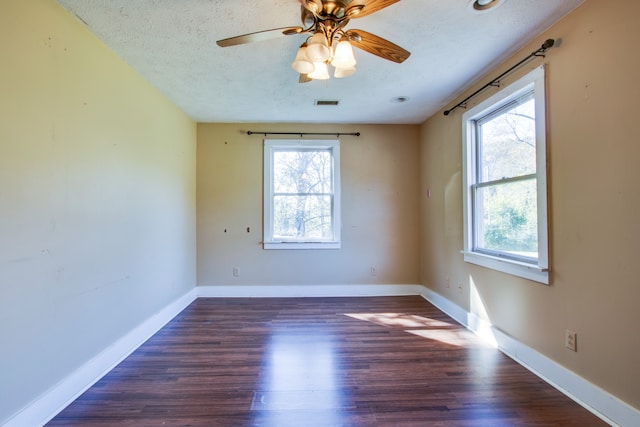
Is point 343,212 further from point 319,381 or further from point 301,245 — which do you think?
point 319,381

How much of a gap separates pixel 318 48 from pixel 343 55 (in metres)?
0.18

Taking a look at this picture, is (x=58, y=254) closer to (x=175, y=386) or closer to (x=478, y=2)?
(x=175, y=386)

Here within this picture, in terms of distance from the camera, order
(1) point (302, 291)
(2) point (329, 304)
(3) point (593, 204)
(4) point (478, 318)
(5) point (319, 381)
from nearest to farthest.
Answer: (3) point (593, 204) → (5) point (319, 381) → (4) point (478, 318) → (2) point (329, 304) → (1) point (302, 291)

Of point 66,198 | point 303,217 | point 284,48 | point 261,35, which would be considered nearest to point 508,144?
point 284,48

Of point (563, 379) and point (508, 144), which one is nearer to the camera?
point (563, 379)

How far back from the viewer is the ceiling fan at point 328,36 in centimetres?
148

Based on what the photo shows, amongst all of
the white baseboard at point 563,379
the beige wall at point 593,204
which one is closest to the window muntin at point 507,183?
the beige wall at point 593,204

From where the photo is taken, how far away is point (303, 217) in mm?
4184

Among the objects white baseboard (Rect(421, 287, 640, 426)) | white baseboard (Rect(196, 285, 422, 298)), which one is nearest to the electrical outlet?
white baseboard (Rect(421, 287, 640, 426))

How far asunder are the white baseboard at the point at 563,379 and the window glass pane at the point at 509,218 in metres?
0.72

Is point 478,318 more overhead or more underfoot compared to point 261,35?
more underfoot

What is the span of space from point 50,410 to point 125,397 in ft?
1.19

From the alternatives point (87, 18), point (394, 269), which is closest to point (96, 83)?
point (87, 18)

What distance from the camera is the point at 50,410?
1669 millimetres
